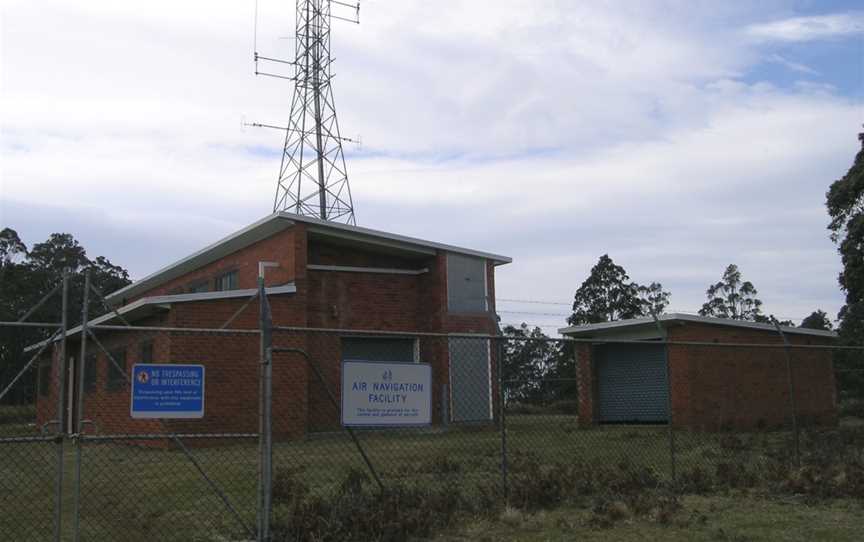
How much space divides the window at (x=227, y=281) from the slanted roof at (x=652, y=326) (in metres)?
9.76

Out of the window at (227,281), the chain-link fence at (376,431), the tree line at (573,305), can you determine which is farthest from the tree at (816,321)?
the window at (227,281)

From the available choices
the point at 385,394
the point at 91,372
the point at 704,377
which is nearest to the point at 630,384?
the point at 704,377

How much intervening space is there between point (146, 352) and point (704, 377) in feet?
46.5

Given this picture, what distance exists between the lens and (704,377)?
22.7 meters

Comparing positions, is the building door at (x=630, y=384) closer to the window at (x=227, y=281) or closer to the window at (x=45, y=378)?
the window at (x=227, y=281)

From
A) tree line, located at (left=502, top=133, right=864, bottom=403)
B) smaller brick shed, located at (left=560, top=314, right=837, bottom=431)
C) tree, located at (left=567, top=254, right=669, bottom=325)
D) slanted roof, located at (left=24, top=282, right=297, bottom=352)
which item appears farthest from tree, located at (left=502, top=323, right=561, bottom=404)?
tree, located at (left=567, top=254, right=669, bottom=325)

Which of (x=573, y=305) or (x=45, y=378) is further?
(x=573, y=305)

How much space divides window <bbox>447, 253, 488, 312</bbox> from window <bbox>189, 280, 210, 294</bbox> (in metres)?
8.39

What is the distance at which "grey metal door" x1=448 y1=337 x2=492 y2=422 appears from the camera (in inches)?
916

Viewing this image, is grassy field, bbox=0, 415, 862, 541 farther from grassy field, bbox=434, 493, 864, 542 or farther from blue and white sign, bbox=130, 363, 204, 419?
blue and white sign, bbox=130, 363, 204, 419

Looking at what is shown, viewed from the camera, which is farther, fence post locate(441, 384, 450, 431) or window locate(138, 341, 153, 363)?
fence post locate(441, 384, 450, 431)

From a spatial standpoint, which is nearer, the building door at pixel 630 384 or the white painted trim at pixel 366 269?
the white painted trim at pixel 366 269

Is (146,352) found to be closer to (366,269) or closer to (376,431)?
(366,269)

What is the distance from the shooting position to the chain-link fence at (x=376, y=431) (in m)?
7.77
